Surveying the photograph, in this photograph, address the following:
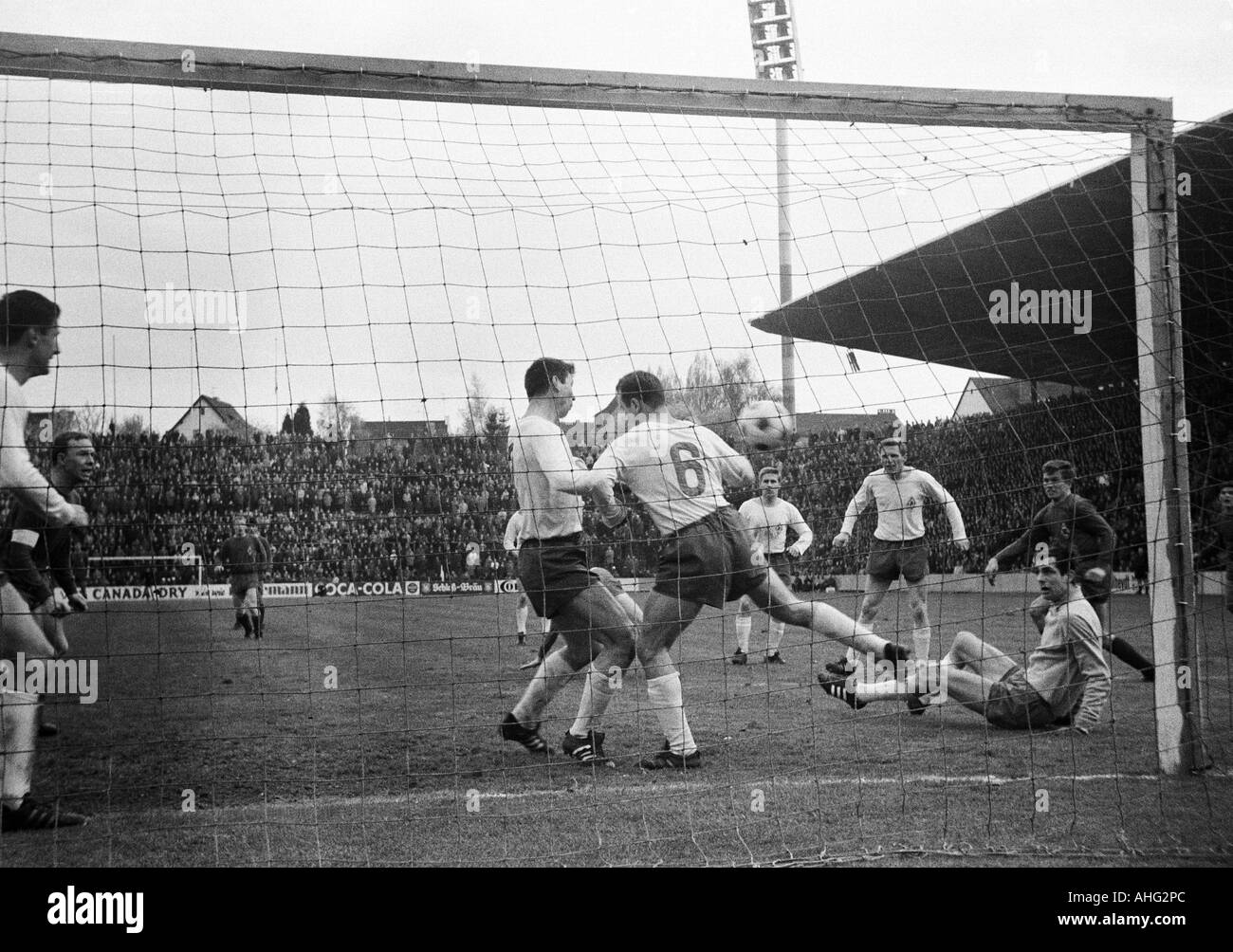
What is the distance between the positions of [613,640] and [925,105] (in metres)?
2.77

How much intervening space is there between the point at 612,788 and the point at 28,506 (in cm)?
268

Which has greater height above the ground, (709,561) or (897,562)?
(709,561)

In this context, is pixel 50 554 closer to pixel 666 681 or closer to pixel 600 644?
pixel 600 644

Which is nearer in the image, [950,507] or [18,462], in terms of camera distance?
[18,462]

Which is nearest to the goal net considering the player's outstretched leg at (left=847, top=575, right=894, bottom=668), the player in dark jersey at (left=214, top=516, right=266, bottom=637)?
the player's outstretched leg at (left=847, top=575, right=894, bottom=668)

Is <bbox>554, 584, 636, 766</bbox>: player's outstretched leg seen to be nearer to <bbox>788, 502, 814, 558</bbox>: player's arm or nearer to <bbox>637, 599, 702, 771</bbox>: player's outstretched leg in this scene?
<bbox>637, 599, 702, 771</bbox>: player's outstretched leg

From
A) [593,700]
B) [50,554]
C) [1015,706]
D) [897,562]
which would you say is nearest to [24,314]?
[50,554]

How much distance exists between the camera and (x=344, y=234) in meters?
4.52

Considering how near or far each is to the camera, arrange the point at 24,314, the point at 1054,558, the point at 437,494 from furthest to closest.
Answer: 1. the point at 437,494
2. the point at 1054,558
3. the point at 24,314

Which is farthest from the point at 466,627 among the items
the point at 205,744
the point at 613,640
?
the point at 613,640

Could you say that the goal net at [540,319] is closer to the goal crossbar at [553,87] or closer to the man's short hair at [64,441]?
the goal crossbar at [553,87]

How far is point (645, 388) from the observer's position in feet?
15.6

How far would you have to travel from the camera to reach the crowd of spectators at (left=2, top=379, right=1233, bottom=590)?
11.2 meters

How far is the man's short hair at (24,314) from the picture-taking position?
390 centimetres
